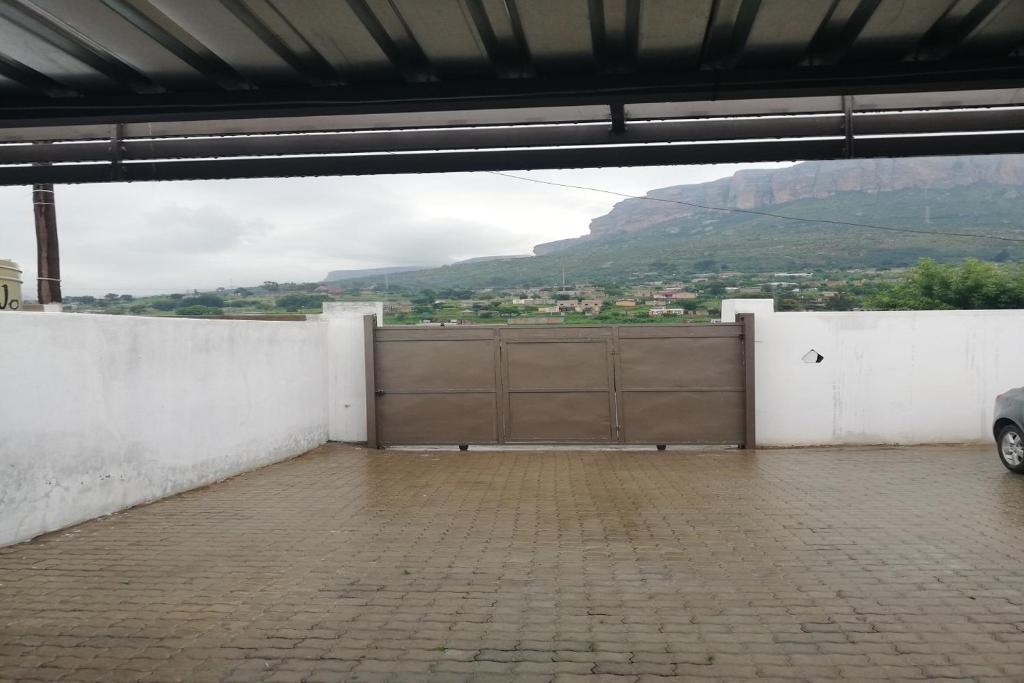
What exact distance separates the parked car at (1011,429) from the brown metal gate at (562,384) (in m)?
3.19

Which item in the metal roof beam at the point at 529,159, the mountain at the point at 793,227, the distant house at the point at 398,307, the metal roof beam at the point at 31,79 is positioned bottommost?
the distant house at the point at 398,307

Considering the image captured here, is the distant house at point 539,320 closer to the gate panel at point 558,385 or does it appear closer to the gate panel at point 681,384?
the gate panel at point 558,385

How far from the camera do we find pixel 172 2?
11.2ft

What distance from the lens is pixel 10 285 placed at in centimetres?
1273

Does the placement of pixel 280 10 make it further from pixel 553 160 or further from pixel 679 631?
pixel 679 631

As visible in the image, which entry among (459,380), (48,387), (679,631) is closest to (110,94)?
(48,387)

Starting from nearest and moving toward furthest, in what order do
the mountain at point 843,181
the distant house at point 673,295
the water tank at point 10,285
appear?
1. the water tank at point 10,285
2. the distant house at point 673,295
3. the mountain at point 843,181

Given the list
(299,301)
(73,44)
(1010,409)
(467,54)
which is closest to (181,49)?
(73,44)

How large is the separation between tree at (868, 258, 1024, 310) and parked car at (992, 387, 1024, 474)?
22007mm

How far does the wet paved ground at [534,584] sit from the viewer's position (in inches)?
148

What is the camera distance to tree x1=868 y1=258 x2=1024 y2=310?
3020 centimetres

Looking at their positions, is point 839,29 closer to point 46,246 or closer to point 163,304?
point 163,304

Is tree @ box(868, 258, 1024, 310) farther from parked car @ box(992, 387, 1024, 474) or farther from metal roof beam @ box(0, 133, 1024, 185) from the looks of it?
metal roof beam @ box(0, 133, 1024, 185)

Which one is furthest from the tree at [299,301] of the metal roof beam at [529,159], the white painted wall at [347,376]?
the metal roof beam at [529,159]
